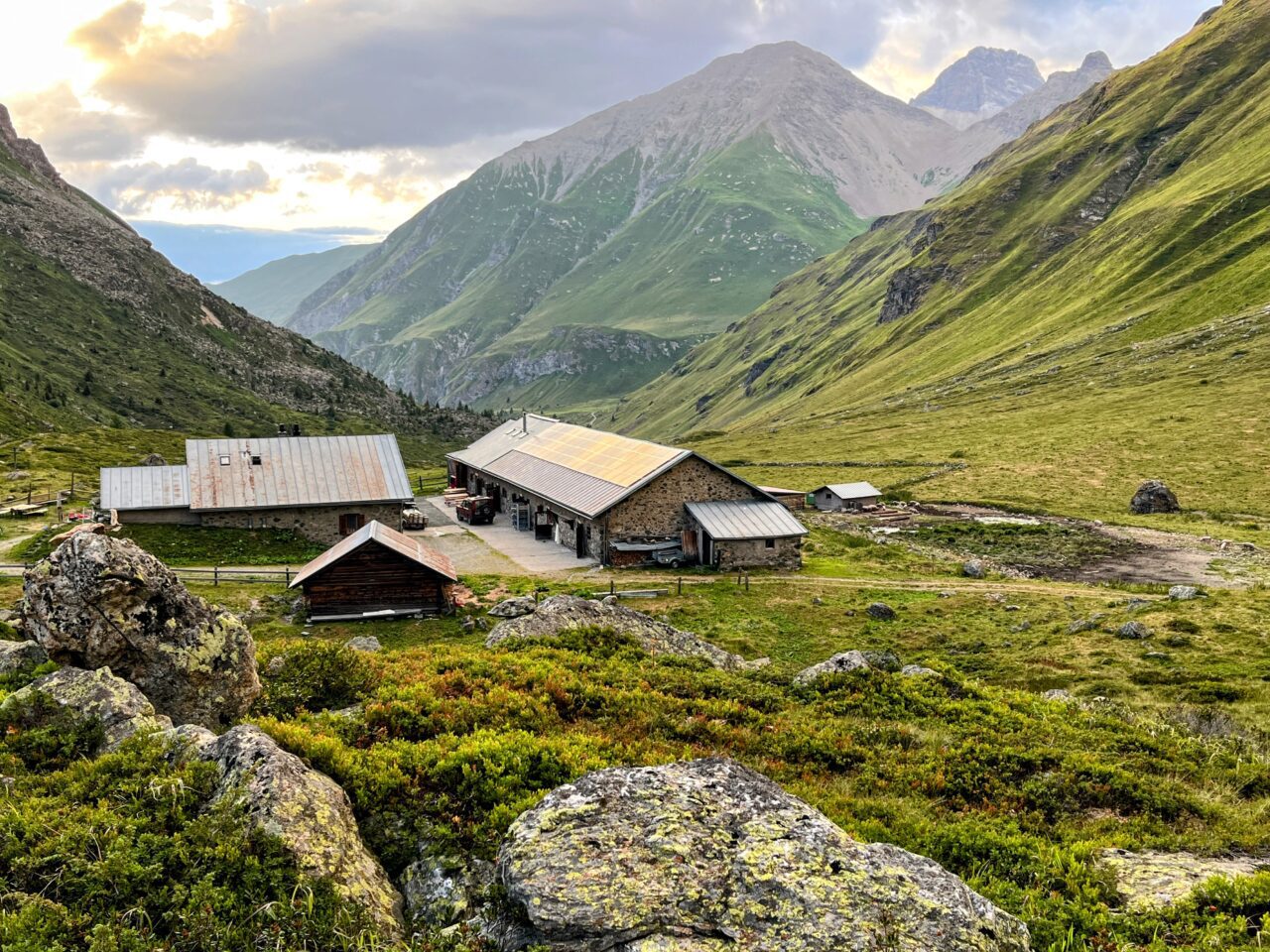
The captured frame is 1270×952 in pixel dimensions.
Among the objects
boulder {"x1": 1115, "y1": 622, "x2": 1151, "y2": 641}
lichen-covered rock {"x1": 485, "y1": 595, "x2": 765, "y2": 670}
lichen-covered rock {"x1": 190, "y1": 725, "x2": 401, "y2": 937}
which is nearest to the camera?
lichen-covered rock {"x1": 190, "y1": 725, "x2": 401, "y2": 937}

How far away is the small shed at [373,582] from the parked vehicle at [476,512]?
32986 millimetres

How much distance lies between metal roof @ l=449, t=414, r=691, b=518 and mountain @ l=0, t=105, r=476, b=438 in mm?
57311

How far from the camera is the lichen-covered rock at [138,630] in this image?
45.8 feet

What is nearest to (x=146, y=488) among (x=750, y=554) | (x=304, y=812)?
(x=750, y=554)

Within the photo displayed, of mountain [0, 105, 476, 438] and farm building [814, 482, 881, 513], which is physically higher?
mountain [0, 105, 476, 438]

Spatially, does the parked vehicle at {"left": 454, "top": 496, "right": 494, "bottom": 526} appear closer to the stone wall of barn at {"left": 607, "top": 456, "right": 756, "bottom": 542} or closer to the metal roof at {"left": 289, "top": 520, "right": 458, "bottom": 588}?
the stone wall of barn at {"left": 607, "top": 456, "right": 756, "bottom": 542}

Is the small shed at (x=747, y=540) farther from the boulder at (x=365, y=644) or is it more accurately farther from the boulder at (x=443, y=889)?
the boulder at (x=443, y=889)

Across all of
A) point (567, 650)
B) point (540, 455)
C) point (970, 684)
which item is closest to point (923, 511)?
point (540, 455)

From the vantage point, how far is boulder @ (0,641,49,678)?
14133 mm

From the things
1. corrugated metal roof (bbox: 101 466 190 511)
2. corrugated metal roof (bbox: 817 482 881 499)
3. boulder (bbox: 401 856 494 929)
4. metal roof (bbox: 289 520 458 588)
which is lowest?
boulder (bbox: 401 856 494 929)

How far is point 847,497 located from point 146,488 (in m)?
59.2

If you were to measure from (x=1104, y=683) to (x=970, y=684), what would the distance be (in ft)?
24.6

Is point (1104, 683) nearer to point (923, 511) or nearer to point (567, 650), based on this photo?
point (567, 650)

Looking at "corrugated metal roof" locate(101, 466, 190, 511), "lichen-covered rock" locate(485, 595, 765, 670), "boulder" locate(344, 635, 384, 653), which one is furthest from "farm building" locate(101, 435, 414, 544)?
"lichen-covered rock" locate(485, 595, 765, 670)
